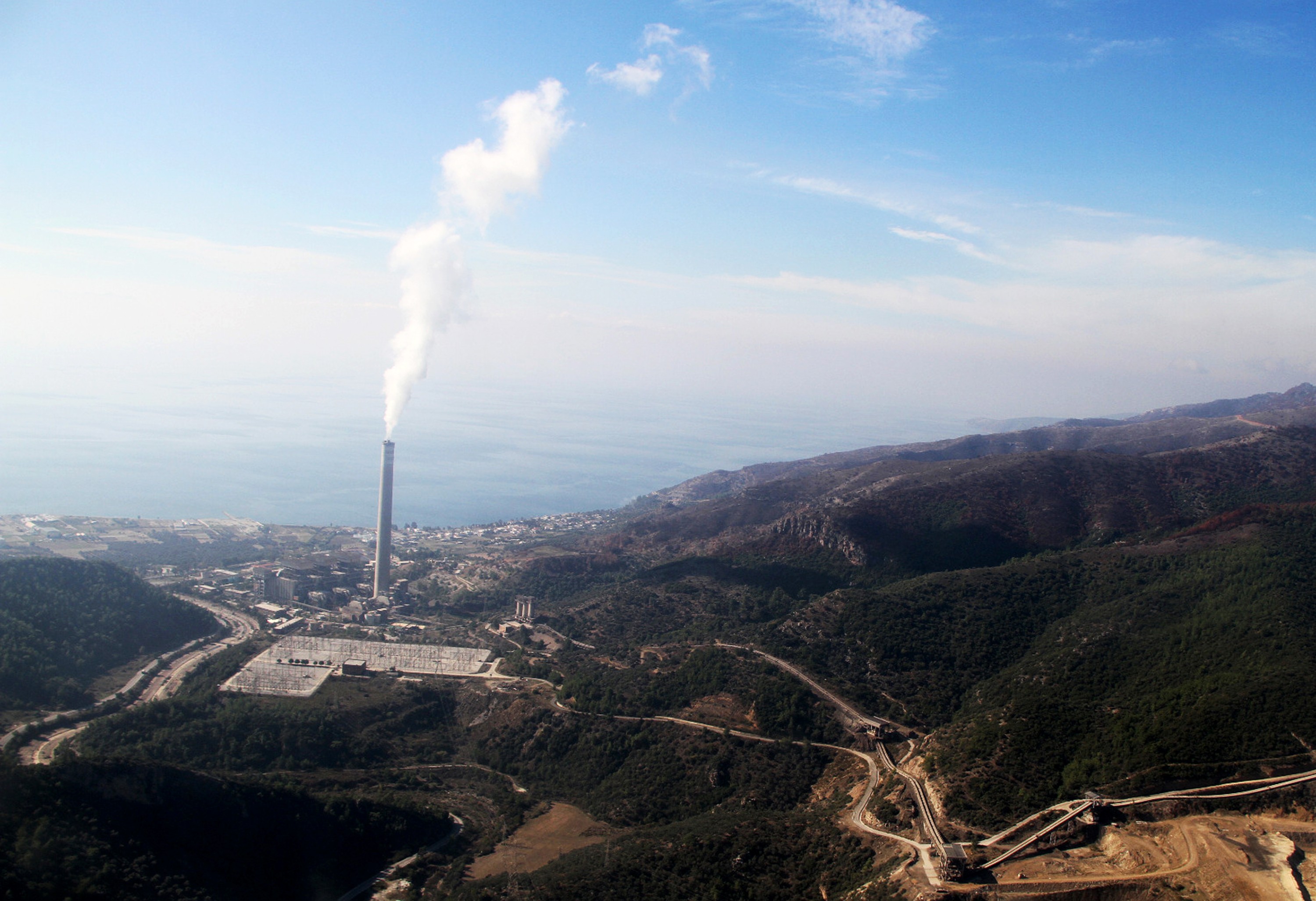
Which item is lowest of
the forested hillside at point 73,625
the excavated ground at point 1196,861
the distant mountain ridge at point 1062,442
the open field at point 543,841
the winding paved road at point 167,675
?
the open field at point 543,841

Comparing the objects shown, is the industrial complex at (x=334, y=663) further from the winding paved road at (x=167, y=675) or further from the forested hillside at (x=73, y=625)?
the forested hillside at (x=73, y=625)

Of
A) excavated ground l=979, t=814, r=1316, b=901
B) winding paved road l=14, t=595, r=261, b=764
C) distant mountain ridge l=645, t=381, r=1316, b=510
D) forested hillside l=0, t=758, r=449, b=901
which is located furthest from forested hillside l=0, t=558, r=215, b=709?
distant mountain ridge l=645, t=381, r=1316, b=510

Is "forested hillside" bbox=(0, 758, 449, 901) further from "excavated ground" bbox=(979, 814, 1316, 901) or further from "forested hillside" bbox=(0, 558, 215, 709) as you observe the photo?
"excavated ground" bbox=(979, 814, 1316, 901)

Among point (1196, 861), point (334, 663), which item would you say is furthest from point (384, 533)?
point (1196, 861)

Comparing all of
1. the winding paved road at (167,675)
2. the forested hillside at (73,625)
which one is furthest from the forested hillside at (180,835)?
the forested hillside at (73,625)

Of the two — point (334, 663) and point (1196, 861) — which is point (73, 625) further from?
point (1196, 861)

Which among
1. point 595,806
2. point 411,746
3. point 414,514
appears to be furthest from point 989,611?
point 414,514
